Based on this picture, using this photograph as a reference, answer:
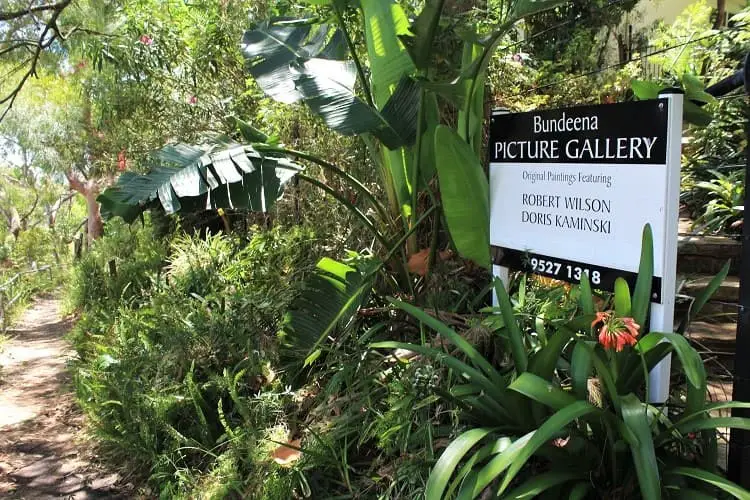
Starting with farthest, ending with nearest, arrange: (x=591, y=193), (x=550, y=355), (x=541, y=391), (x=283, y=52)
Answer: (x=283, y=52) → (x=591, y=193) → (x=550, y=355) → (x=541, y=391)

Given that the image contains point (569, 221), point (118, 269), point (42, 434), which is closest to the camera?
point (569, 221)

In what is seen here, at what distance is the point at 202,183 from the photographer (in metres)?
3.67

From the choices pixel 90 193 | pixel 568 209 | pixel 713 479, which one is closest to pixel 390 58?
pixel 568 209

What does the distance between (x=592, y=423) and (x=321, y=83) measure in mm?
2715

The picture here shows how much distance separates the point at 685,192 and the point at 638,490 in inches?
163

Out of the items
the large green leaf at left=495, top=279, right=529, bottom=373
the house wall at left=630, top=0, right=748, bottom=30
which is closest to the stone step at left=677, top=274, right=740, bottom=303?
the large green leaf at left=495, top=279, right=529, bottom=373

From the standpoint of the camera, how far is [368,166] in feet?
17.7

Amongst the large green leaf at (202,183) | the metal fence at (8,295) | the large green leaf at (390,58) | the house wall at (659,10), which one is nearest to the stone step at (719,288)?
the large green leaf at (390,58)

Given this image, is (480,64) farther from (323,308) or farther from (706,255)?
(706,255)

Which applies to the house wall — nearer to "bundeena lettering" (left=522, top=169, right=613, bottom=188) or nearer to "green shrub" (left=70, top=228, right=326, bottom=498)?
"green shrub" (left=70, top=228, right=326, bottom=498)

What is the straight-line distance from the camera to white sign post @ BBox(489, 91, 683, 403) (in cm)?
264

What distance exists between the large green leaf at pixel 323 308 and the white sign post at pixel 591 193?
97cm

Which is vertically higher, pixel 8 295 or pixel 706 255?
pixel 706 255

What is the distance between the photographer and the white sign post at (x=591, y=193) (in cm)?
264
